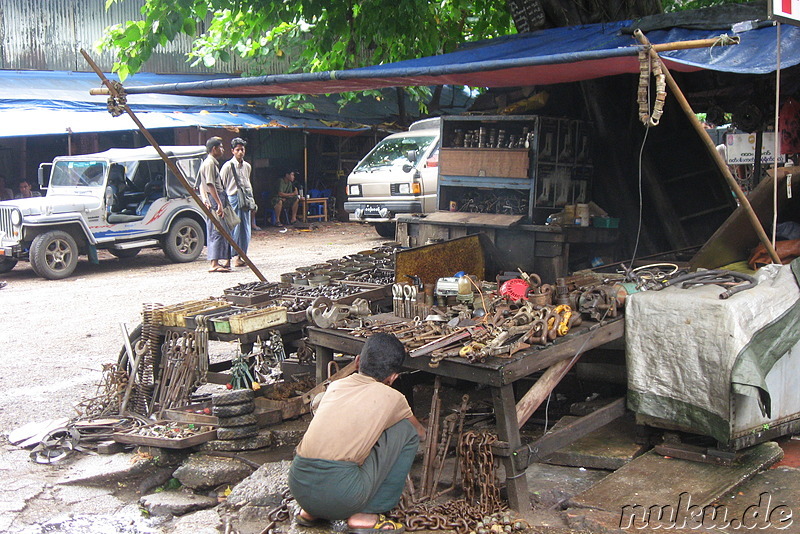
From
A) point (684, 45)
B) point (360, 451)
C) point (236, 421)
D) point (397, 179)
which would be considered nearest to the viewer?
point (360, 451)

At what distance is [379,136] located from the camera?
22.2m

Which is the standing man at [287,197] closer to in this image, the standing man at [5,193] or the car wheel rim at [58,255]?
the standing man at [5,193]

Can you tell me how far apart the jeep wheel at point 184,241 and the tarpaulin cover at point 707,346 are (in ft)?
34.4

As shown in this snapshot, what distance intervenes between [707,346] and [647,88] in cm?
158

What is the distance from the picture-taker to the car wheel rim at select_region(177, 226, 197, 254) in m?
14.3

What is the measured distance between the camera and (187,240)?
14359 millimetres

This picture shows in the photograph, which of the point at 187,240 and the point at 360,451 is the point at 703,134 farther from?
the point at 187,240

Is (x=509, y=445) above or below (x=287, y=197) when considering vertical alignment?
below

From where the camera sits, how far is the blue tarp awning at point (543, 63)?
17.2 feet

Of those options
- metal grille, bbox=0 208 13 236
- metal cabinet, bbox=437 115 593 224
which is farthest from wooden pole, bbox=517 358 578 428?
metal grille, bbox=0 208 13 236

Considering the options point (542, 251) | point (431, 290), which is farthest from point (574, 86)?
point (431, 290)

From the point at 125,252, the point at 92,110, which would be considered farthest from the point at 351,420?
the point at 92,110

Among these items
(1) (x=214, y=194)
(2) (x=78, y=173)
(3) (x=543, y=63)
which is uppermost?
(3) (x=543, y=63)

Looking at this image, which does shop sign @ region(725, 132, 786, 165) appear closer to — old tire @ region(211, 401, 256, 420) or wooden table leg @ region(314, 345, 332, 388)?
wooden table leg @ region(314, 345, 332, 388)
